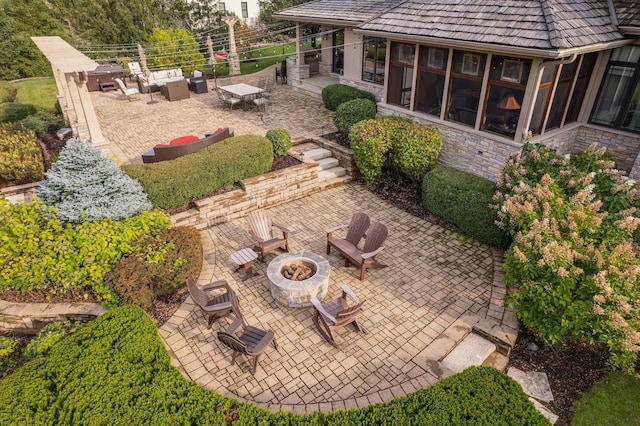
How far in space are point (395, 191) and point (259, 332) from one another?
22.5 feet

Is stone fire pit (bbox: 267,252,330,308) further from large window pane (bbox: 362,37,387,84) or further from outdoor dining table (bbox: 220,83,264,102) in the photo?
outdoor dining table (bbox: 220,83,264,102)

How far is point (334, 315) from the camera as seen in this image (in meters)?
6.84

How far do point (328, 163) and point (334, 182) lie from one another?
0.81 meters

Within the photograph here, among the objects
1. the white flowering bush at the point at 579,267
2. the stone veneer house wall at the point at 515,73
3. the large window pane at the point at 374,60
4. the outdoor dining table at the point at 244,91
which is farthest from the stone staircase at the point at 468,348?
the outdoor dining table at the point at 244,91

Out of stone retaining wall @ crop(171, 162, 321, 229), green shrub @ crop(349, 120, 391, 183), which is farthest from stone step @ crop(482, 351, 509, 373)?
stone retaining wall @ crop(171, 162, 321, 229)

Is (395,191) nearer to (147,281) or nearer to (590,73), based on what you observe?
(590,73)

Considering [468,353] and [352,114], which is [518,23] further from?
[468,353]

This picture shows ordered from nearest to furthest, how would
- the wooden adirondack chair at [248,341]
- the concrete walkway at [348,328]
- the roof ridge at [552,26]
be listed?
the wooden adirondack chair at [248,341]
the concrete walkway at [348,328]
the roof ridge at [552,26]

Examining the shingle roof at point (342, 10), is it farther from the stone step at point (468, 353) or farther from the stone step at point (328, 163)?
the stone step at point (468, 353)

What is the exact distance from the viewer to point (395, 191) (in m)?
11.9

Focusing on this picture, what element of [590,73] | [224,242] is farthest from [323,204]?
[590,73]

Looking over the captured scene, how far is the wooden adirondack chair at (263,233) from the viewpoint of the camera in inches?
347

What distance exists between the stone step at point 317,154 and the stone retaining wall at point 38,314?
764 cm

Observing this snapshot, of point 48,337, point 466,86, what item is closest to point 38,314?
point 48,337
